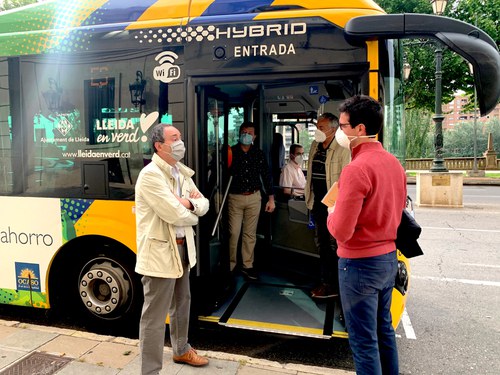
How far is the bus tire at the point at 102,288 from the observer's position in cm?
400

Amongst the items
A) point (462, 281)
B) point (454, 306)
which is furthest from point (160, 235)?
point (462, 281)

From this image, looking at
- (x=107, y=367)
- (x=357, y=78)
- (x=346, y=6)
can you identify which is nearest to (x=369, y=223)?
(x=357, y=78)

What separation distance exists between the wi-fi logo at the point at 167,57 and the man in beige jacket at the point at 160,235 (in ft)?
3.05

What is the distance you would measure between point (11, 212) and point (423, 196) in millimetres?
11874

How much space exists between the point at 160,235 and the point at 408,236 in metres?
1.61

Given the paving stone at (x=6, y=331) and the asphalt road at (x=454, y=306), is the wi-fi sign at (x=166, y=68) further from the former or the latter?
the asphalt road at (x=454, y=306)

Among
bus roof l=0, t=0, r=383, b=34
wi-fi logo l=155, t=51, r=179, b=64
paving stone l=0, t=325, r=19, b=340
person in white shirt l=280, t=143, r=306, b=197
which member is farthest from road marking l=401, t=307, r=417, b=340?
paving stone l=0, t=325, r=19, b=340

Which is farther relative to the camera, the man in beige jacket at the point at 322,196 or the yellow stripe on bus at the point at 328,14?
the man in beige jacket at the point at 322,196

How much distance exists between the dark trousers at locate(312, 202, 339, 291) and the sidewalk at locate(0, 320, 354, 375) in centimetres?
138

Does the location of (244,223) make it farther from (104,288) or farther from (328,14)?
(328,14)

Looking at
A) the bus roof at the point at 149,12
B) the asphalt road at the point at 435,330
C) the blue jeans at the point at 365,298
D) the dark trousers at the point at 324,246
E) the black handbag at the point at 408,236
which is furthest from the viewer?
the dark trousers at the point at 324,246

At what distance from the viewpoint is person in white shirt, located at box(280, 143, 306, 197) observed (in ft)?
19.8

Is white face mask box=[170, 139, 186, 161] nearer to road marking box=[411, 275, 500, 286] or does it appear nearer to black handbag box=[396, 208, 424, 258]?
black handbag box=[396, 208, 424, 258]

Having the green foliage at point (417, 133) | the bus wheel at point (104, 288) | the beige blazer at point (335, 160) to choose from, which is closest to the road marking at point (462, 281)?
the beige blazer at point (335, 160)
